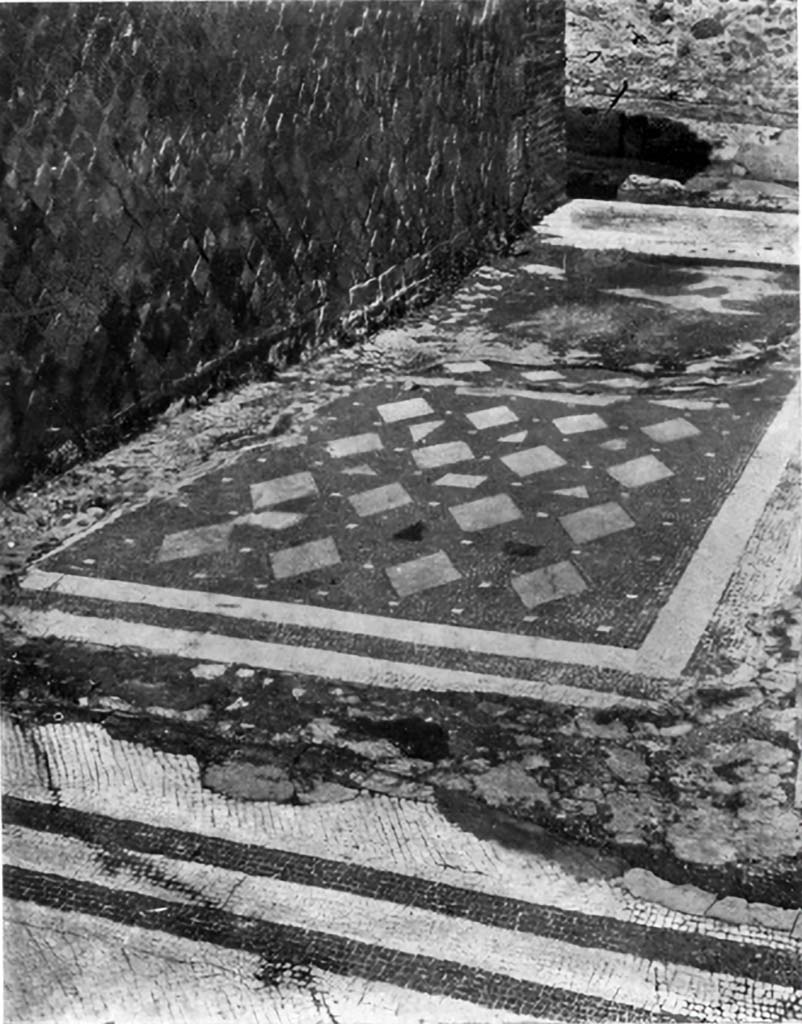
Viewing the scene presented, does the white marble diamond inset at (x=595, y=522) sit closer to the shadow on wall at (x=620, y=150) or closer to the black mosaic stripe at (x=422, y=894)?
the black mosaic stripe at (x=422, y=894)

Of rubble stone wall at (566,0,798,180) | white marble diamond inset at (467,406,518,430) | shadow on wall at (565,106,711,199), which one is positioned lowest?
white marble diamond inset at (467,406,518,430)

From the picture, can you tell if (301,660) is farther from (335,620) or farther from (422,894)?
(422,894)

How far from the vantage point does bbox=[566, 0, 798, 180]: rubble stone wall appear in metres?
5.96

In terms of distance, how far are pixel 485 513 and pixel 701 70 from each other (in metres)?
3.58

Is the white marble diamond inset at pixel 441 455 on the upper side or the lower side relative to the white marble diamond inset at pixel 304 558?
upper

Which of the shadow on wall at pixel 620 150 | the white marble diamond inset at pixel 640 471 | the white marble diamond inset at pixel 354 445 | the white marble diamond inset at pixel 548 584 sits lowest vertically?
the white marble diamond inset at pixel 548 584

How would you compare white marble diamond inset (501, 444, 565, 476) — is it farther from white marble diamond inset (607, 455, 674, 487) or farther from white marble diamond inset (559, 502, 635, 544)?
white marble diamond inset (559, 502, 635, 544)

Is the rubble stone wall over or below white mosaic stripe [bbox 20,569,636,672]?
over

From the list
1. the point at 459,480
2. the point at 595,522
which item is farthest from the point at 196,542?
the point at 595,522

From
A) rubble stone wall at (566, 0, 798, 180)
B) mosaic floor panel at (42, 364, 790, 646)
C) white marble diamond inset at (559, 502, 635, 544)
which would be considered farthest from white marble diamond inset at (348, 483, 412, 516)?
rubble stone wall at (566, 0, 798, 180)

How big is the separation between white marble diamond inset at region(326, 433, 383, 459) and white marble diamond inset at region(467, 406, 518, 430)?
29cm

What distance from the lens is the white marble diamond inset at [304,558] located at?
9.97 feet

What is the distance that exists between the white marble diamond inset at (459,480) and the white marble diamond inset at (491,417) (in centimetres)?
34

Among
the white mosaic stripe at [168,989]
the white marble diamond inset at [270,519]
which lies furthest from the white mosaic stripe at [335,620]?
→ the white mosaic stripe at [168,989]
